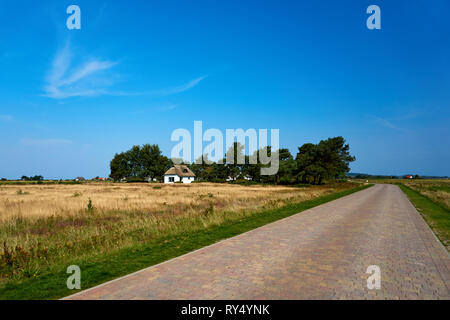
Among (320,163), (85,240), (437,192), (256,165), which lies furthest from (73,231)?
(256,165)

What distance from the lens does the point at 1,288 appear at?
538 centimetres

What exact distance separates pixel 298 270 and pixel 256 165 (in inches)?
3127

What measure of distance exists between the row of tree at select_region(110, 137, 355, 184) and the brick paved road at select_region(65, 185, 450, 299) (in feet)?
181

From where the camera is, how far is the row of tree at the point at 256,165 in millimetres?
63469

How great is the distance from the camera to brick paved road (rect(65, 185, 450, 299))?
478 centimetres

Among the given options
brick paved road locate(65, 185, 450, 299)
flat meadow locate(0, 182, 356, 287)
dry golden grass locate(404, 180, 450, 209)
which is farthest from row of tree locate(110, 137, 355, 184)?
brick paved road locate(65, 185, 450, 299)

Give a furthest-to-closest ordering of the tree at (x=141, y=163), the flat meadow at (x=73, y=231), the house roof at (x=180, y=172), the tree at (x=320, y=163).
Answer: the tree at (x=141, y=163), the house roof at (x=180, y=172), the tree at (x=320, y=163), the flat meadow at (x=73, y=231)

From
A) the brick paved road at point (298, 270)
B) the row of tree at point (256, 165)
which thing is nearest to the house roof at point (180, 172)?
the row of tree at point (256, 165)

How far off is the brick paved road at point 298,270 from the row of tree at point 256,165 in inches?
2175

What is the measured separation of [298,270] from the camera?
5898 mm

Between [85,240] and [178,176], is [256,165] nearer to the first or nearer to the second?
[178,176]

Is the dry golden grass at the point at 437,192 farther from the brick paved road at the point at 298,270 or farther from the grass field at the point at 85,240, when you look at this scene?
the grass field at the point at 85,240
